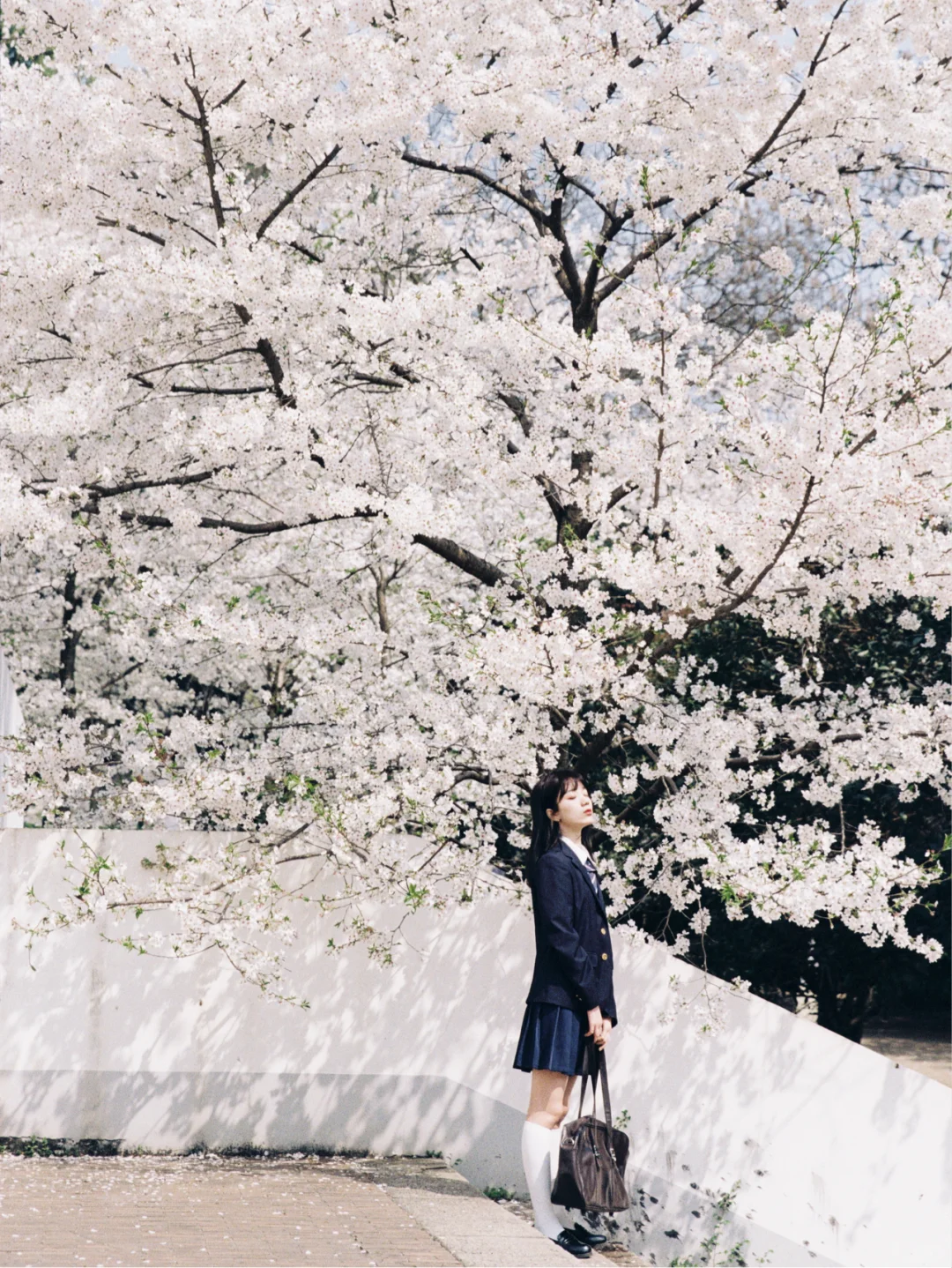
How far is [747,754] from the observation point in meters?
6.18

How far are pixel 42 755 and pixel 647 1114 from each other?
11.2ft

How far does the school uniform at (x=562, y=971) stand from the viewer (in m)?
4.31

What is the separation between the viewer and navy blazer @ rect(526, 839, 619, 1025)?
4305mm

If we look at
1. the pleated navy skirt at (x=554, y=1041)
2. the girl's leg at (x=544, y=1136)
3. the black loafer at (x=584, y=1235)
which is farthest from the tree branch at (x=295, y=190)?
the black loafer at (x=584, y=1235)

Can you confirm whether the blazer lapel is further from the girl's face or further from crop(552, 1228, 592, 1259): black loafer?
crop(552, 1228, 592, 1259): black loafer

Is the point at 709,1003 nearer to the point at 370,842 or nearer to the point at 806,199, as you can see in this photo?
the point at 370,842

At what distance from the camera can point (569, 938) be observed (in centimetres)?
430

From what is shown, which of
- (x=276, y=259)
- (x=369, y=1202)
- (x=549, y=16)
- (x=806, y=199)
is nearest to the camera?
(x=369, y=1202)

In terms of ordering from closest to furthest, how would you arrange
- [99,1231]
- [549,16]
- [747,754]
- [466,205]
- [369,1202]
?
1. [99,1231]
2. [369,1202]
3. [747,754]
4. [549,16]
5. [466,205]

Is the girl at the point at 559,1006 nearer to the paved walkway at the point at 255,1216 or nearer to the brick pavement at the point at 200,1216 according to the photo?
the paved walkway at the point at 255,1216

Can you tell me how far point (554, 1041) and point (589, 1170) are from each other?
422 millimetres

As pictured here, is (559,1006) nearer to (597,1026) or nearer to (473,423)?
(597,1026)

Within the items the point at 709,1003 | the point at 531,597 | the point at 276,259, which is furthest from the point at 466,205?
the point at 709,1003

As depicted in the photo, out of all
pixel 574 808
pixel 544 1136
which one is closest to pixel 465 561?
pixel 574 808
